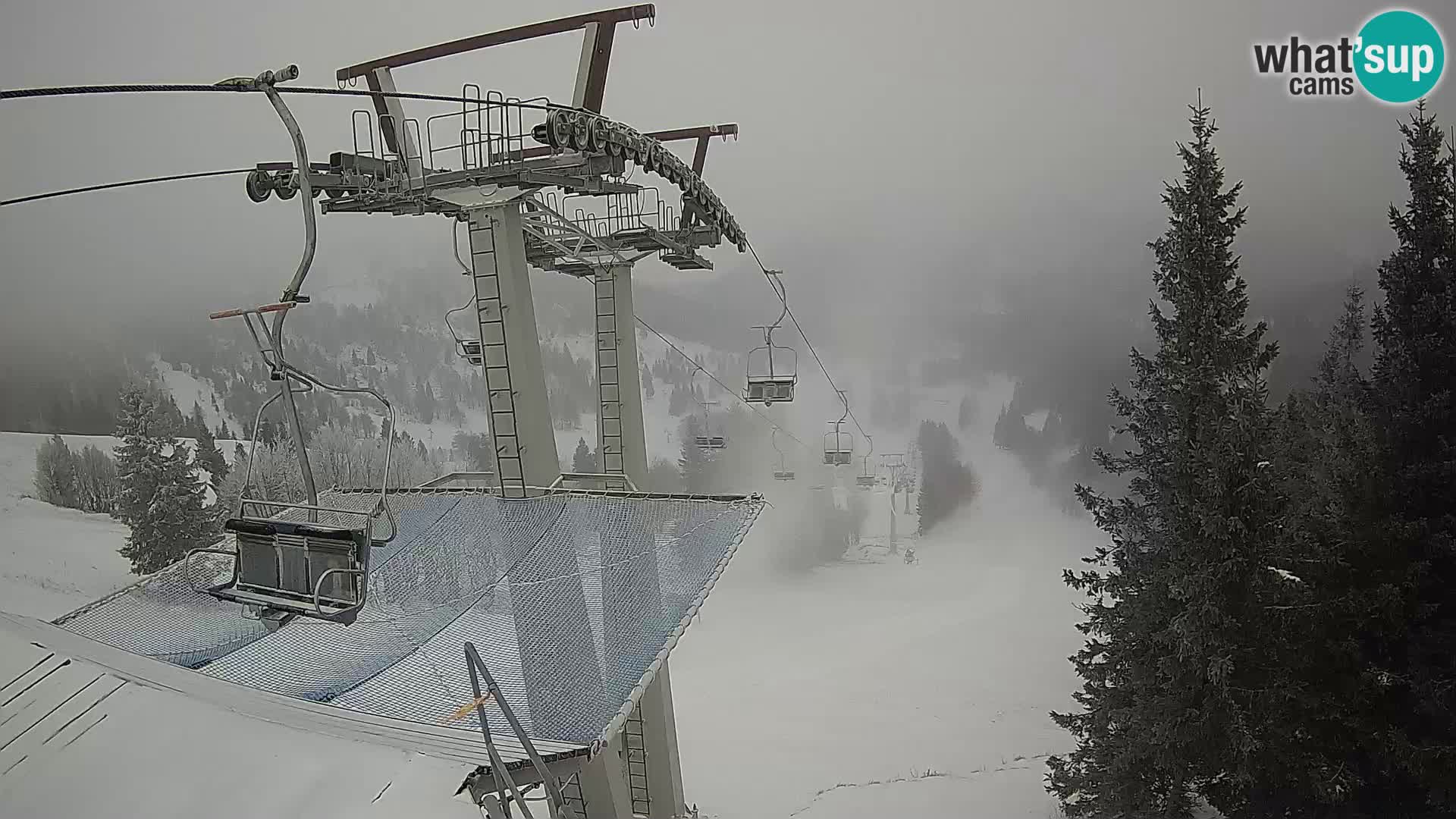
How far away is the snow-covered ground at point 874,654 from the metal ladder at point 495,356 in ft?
14.2

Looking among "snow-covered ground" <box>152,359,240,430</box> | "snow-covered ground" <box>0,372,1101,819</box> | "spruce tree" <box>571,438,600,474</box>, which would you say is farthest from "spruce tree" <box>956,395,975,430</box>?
"snow-covered ground" <box>152,359,240,430</box>

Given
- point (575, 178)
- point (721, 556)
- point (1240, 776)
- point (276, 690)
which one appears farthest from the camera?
point (1240, 776)

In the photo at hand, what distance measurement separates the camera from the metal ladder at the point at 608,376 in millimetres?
6613

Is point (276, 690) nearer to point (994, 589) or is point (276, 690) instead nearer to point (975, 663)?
point (975, 663)

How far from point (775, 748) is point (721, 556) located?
19.8 ft

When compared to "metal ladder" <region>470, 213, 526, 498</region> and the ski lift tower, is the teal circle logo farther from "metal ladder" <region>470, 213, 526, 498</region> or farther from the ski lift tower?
"metal ladder" <region>470, 213, 526, 498</region>

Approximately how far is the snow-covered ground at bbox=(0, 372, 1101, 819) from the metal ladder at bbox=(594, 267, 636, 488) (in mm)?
3428

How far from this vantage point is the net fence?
3059 mm

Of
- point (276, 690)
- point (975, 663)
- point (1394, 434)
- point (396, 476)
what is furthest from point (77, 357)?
point (1394, 434)

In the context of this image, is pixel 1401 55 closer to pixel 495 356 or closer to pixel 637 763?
pixel 495 356

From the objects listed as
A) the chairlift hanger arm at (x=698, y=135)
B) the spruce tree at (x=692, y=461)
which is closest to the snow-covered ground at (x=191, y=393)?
the spruce tree at (x=692, y=461)

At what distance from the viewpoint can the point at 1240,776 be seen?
18.1ft

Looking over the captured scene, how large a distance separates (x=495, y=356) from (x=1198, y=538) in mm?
4381

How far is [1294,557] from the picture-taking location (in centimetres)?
581
